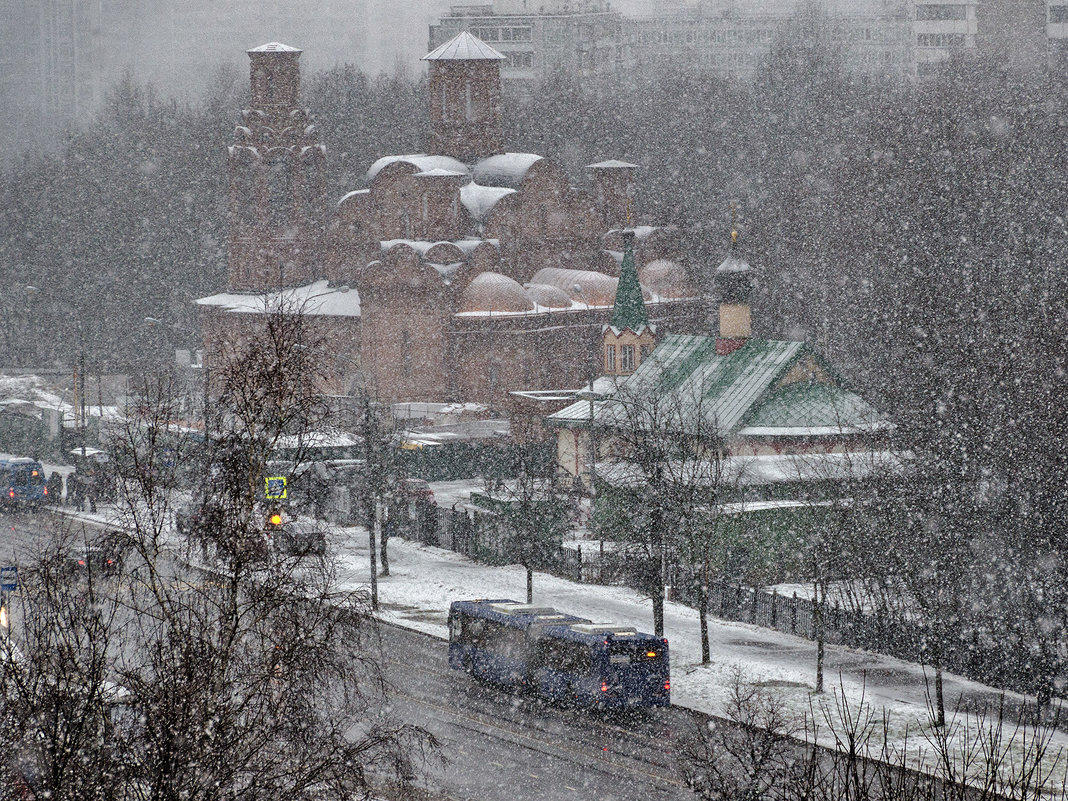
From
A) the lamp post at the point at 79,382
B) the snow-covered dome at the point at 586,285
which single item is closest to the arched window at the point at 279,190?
the lamp post at the point at 79,382

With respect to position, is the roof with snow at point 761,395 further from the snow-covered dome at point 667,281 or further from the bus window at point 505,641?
the snow-covered dome at point 667,281

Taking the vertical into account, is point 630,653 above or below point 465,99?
below

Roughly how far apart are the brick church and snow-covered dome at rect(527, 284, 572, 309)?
2.6 inches

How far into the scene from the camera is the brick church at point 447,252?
59688 millimetres

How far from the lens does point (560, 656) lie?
23672 mm

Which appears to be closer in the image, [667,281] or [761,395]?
[761,395]

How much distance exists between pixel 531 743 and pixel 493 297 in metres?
38.8

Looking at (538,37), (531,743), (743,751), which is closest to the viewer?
(743,751)

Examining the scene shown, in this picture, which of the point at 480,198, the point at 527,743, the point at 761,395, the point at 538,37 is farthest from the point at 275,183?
the point at 538,37

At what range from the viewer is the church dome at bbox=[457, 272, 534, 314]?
59438mm

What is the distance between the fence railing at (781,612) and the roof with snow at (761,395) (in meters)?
3.94

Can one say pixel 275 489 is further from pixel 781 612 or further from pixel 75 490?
→ pixel 75 490

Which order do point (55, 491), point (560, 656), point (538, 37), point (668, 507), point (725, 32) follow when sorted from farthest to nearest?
point (725, 32) → point (538, 37) → point (55, 491) → point (668, 507) → point (560, 656)

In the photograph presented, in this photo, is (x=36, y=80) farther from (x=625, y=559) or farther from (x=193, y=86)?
(x=625, y=559)
